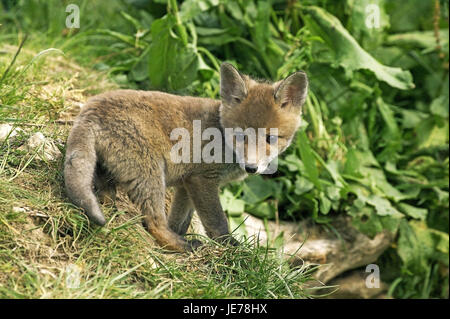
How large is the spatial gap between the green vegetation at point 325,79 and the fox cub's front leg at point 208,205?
4.29ft

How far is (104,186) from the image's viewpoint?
4.09 m

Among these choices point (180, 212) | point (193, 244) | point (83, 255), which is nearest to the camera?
point (83, 255)

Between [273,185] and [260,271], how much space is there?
226 centimetres

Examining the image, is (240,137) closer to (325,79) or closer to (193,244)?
(193,244)

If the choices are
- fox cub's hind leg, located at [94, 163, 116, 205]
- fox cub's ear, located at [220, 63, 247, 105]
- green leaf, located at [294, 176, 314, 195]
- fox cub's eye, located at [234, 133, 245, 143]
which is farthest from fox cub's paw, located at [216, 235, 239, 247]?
green leaf, located at [294, 176, 314, 195]

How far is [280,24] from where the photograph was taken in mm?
6477

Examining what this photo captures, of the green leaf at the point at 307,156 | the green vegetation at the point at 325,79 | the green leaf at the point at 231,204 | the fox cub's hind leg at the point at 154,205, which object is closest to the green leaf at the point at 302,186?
the green vegetation at the point at 325,79

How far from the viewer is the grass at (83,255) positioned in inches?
126

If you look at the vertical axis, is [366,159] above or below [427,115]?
below

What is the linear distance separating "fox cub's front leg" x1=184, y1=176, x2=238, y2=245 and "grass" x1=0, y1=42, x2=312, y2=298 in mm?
213

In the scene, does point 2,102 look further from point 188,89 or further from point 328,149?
point 328,149

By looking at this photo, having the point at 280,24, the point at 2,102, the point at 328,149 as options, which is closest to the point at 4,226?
the point at 2,102

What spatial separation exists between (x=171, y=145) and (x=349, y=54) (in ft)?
8.13

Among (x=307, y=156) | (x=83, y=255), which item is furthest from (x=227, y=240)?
(x=307, y=156)
